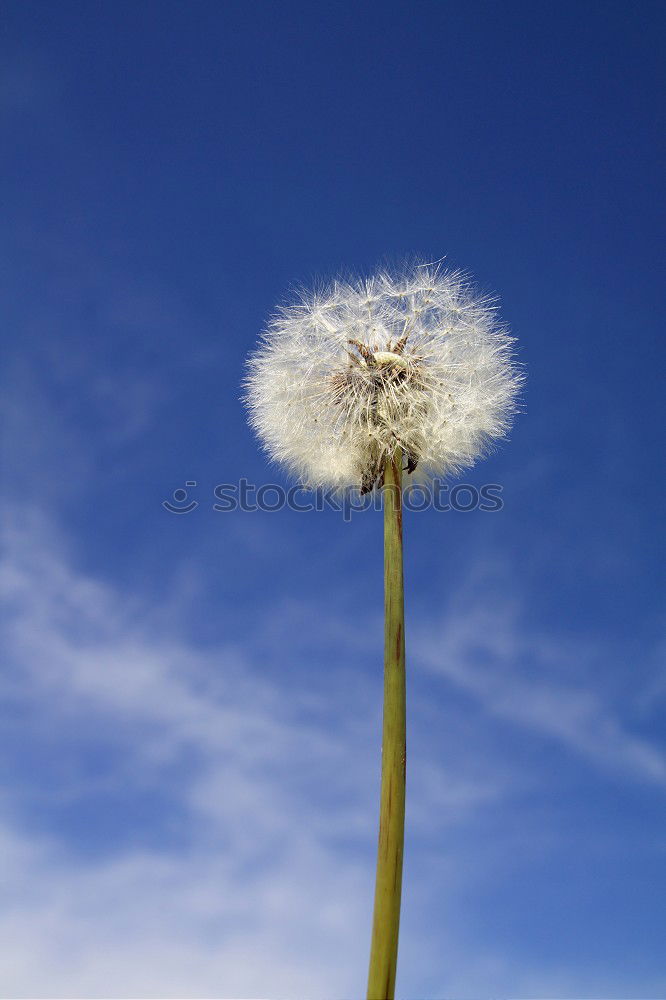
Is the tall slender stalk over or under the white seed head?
under

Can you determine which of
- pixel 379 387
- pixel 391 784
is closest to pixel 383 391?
pixel 379 387

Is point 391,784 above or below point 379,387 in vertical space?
below

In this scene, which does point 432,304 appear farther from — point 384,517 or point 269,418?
point 384,517

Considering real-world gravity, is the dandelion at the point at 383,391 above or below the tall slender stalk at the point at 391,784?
above

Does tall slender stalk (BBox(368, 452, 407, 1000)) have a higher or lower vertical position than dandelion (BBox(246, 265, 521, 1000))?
lower

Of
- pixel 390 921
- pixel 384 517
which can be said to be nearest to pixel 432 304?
pixel 384 517

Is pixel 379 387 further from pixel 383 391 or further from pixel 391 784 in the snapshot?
pixel 391 784

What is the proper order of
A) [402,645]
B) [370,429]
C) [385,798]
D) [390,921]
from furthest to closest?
1. [370,429]
2. [402,645]
3. [385,798]
4. [390,921]

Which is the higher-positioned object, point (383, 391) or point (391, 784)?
point (383, 391)
